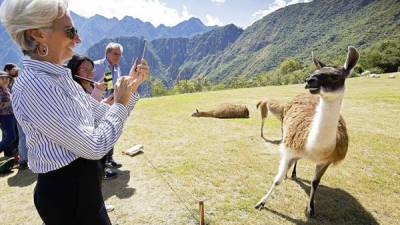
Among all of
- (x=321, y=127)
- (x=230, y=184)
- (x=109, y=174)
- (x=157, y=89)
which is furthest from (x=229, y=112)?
(x=157, y=89)

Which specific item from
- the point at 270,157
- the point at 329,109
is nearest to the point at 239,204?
the point at 329,109

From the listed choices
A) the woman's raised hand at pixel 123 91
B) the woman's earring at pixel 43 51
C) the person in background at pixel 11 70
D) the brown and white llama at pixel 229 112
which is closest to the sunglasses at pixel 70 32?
the woman's earring at pixel 43 51

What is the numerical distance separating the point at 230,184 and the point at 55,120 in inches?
200

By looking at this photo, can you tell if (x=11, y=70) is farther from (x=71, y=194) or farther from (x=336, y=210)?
(x=336, y=210)

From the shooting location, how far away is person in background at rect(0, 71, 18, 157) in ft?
25.2

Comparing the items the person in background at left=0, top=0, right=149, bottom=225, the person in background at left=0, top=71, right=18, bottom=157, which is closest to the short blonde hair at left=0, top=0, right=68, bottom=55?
the person in background at left=0, top=0, right=149, bottom=225

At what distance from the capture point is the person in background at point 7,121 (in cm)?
769

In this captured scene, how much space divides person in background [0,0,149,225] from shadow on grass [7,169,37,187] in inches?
210

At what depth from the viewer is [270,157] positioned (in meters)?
8.05

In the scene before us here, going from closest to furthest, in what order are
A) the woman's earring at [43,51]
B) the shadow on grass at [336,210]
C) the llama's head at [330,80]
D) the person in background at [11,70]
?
the woman's earring at [43,51]
the llama's head at [330,80]
the shadow on grass at [336,210]
the person in background at [11,70]

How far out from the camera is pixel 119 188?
6172 millimetres

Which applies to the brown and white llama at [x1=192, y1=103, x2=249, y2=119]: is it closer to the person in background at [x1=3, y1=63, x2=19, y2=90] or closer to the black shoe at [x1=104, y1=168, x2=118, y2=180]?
the black shoe at [x1=104, y1=168, x2=118, y2=180]

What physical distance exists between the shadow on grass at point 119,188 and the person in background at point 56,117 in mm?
3958

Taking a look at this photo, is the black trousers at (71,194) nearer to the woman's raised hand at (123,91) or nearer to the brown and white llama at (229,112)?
the woman's raised hand at (123,91)
